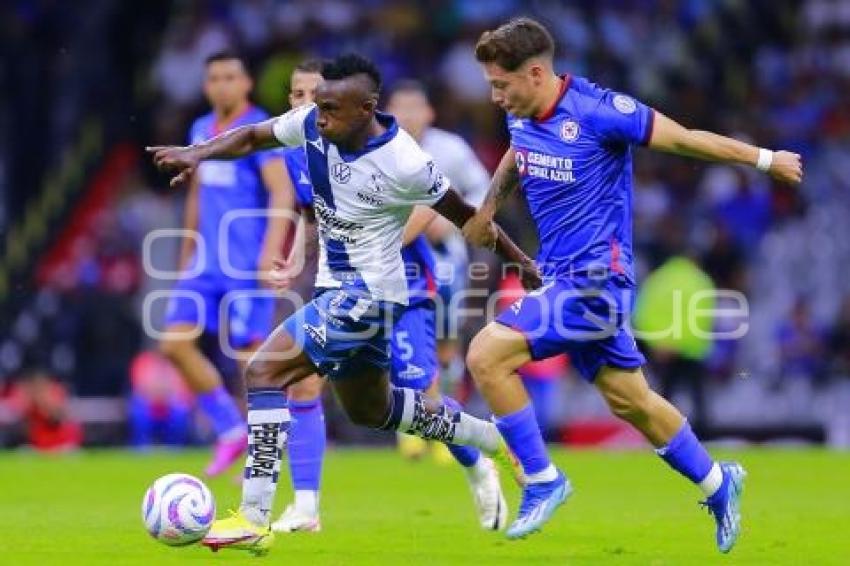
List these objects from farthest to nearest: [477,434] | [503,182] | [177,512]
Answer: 1. [477,434]
2. [503,182]
3. [177,512]

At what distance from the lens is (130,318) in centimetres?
1986

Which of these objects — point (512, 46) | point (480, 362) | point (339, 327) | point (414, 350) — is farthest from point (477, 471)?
point (512, 46)

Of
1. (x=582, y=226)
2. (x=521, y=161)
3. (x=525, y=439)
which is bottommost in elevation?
(x=525, y=439)

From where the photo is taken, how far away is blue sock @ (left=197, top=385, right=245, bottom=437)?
519 inches

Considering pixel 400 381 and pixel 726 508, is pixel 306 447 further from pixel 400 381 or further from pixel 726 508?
pixel 726 508

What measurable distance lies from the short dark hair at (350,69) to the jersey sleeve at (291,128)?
313 mm

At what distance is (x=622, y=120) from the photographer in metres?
8.85

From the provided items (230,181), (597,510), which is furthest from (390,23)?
(597,510)

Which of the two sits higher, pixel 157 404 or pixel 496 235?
pixel 496 235

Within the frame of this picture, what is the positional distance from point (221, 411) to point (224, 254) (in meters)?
1.11

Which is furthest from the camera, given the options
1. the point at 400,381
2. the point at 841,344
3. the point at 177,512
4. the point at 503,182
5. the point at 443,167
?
the point at 841,344

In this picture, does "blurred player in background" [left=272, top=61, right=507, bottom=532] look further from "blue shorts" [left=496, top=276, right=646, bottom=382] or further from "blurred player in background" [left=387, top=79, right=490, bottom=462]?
"blue shorts" [left=496, top=276, right=646, bottom=382]

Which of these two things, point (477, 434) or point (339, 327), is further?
point (477, 434)

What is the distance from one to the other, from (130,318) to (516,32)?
453 inches
